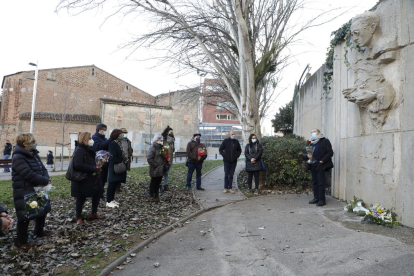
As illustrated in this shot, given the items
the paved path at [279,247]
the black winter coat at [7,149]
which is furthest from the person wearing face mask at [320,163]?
the black winter coat at [7,149]

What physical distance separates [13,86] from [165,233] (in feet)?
114

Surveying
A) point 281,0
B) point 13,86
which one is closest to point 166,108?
point 13,86

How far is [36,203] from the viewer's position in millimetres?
4410

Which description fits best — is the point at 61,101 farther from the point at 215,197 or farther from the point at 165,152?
the point at 215,197

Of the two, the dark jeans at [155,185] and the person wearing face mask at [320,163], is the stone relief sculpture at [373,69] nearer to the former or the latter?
the person wearing face mask at [320,163]

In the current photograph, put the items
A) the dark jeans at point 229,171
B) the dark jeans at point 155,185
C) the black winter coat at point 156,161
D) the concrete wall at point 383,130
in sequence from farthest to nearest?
1. the dark jeans at point 229,171
2. the dark jeans at point 155,185
3. the black winter coat at point 156,161
4. the concrete wall at point 383,130

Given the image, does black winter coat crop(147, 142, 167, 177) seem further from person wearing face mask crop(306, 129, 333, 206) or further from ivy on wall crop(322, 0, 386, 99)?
ivy on wall crop(322, 0, 386, 99)

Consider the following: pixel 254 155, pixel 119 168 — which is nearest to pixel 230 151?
pixel 254 155

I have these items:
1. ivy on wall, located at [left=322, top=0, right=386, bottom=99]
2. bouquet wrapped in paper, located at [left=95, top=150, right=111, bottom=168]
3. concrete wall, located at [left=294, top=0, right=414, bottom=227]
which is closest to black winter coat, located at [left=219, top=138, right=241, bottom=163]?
concrete wall, located at [left=294, top=0, right=414, bottom=227]

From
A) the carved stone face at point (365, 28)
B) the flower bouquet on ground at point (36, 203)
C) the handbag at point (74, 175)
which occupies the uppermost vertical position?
the carved stone face at point (365, 28)

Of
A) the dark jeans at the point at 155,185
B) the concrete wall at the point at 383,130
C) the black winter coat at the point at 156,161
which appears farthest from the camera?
the dark jeans at the point at 155,185

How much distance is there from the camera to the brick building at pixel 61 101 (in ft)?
104

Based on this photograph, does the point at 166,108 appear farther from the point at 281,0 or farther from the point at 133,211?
the point at 133,211

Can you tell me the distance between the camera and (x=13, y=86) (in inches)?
1291
